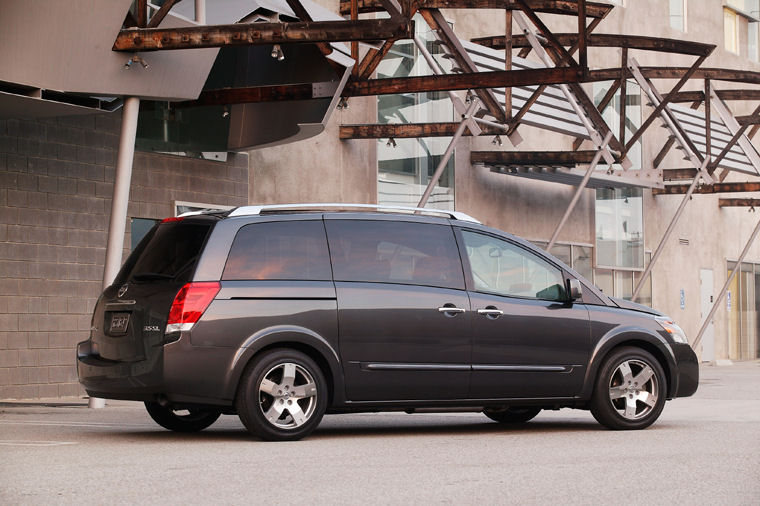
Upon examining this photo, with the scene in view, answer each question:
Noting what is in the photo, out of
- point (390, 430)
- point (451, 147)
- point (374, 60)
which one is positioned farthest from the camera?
point (451, 147)

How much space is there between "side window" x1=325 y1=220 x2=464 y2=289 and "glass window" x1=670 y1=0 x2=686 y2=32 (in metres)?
24.4

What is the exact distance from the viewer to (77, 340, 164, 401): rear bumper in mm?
9969

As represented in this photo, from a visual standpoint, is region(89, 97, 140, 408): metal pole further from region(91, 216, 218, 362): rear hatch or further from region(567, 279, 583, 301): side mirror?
region(567, 279, 583, 301): side mirror

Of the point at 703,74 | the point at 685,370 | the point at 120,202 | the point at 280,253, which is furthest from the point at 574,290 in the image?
the point at 703,74

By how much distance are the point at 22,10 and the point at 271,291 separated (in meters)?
5.19

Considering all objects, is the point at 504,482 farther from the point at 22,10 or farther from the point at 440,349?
the point at 22,10

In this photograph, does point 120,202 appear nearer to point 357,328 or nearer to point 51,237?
point 51,237

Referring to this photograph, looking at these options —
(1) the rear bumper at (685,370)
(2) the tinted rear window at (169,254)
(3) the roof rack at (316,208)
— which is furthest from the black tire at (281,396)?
(1) the rear bumper at (685,370)

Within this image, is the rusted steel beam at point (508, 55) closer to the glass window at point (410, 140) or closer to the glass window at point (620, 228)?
the glass window at point (410, 140)

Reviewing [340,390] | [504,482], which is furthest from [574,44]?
[504,482]

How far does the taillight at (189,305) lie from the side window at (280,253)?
0.75 feet

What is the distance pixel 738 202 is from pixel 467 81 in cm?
1946

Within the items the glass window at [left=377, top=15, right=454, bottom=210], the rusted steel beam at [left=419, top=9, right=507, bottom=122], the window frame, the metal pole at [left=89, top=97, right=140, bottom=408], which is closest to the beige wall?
the glass window at [left=377, top=15, right=454, bottom=210]

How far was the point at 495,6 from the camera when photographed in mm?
19422
